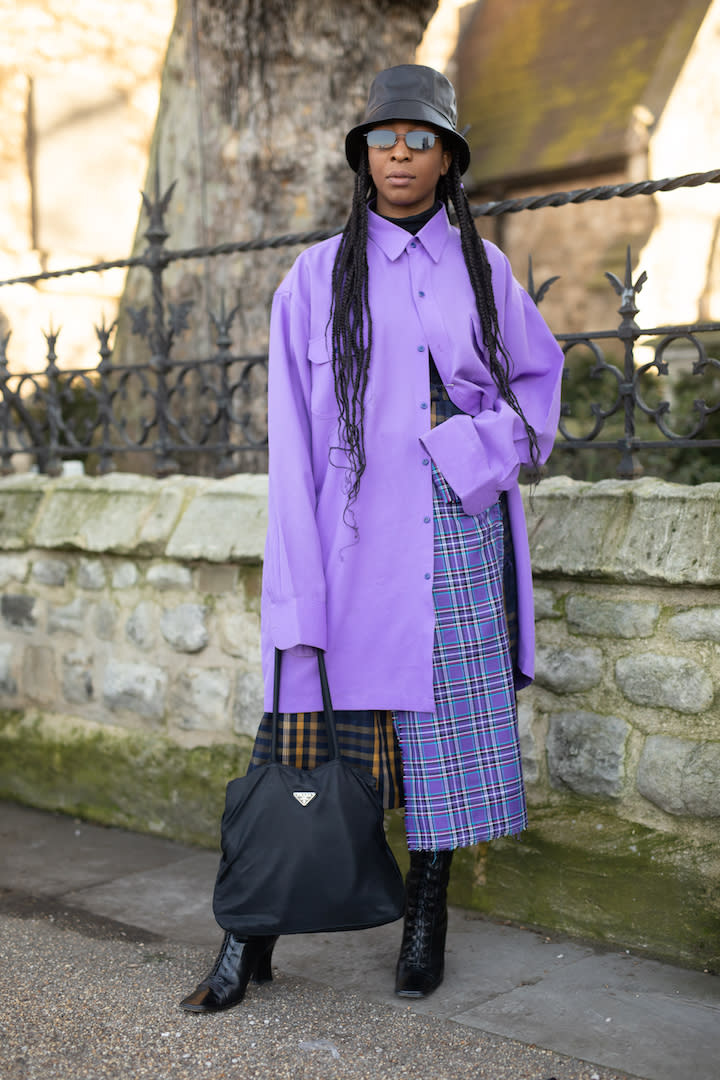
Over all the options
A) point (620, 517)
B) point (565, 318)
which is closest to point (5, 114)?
point (565, 318)

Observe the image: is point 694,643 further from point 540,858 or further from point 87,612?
point 87,612

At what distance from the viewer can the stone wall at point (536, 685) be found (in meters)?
2.95

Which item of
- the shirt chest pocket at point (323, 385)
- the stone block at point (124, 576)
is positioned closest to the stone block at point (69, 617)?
the stone block at point (124, 576)

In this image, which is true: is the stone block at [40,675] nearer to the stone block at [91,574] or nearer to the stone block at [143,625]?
the stone block at [91,574]

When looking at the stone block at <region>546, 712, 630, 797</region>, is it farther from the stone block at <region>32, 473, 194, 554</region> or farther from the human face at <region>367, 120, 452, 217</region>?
the stone block at <region>32, 473, 194, 554</region>

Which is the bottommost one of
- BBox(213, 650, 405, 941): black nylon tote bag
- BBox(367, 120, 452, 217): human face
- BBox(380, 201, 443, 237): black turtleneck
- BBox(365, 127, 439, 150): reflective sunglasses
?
BBox(213, 650, 405, 941): black nylon tote bag

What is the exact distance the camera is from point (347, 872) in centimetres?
246

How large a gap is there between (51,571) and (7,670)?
48 cm

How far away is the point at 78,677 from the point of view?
435 centimetres

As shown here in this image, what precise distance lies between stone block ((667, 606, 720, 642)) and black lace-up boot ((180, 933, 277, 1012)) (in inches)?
49.3

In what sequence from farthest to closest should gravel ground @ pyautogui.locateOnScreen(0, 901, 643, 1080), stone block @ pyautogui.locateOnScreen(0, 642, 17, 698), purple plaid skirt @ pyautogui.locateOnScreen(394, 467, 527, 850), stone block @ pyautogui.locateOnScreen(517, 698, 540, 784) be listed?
stone block @ pyautogui.locateOnScreen(0, 642, 17, 698)
stone block @ pyautogui.locateOnScreen(517, 698, 540, 784)
purple plaid skirt @ pyautogui.locateOnScreen(394, 467, 527, 850)
gravel ground @ pyautogui.locateOnScreen(0, 901, 643, 1080)

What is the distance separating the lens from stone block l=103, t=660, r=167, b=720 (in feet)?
13.4

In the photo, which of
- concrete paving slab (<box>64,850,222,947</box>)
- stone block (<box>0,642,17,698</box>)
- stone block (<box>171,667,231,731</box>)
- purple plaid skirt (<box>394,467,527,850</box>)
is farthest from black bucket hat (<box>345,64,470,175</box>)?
stone block (<box>0,642,17,698</box>)

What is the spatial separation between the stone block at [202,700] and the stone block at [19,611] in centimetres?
79
